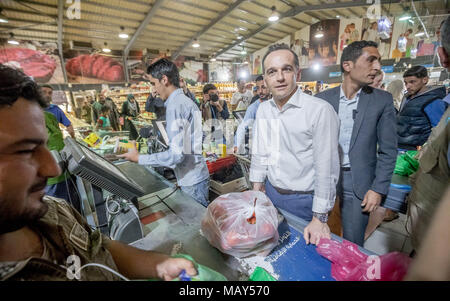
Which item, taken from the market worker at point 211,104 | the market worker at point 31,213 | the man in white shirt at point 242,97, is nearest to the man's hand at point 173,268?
the market worker at point 31,213

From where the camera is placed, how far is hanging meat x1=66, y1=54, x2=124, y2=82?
10.6 meters

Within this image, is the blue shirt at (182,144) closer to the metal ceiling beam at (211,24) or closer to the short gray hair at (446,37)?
the short gray hair at (446,37)

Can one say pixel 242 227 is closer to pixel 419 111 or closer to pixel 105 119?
pixel 419 111

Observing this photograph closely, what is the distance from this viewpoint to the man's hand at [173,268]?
726mm

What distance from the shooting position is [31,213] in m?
0.53

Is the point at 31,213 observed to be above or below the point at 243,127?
above

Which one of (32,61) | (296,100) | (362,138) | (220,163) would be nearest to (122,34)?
(32,61)

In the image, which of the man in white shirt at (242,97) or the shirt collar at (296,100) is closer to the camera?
the shirt collar at (296,100)

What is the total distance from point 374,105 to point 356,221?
0.96 m

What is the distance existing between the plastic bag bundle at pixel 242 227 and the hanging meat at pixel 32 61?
12450mm

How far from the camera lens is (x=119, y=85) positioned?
12.1 m

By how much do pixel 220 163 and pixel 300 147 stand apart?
1.93 meters
